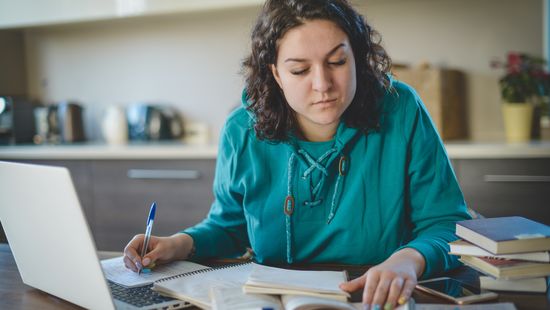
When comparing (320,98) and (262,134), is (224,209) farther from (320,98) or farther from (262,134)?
(320,98)

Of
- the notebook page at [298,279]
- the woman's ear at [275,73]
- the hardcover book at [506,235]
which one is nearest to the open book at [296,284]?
the notebook page at [298,279]

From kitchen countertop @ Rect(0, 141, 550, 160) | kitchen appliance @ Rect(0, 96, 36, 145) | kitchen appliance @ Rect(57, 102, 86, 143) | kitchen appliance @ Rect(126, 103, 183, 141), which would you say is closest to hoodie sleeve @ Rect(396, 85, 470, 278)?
kitchen countertop @ Rect(0, 141, 550, 160)

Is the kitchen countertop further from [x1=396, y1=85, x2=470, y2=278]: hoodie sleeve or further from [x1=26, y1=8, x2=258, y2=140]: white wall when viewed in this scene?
[x1=396, y1=85, x2=470, y2=278]: hoodie sleeve

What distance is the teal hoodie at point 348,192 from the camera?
1.35 metres

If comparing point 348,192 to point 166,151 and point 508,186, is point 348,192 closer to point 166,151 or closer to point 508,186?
point 508,186

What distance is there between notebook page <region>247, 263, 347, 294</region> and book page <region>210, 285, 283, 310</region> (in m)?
0.02

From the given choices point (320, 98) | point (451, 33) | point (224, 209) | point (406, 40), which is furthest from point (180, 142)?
point (320, 98)

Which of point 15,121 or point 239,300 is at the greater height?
point 15,121

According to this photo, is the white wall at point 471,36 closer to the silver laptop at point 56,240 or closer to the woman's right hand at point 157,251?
the woman's right hand at point 157,251

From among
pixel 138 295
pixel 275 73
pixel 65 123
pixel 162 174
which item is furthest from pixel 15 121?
pixel 138 295

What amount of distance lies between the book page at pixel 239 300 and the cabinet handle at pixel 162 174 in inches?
77.4

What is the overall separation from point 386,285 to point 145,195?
228 centimetres

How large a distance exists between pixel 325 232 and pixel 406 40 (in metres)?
1.93

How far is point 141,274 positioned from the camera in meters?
1.20
